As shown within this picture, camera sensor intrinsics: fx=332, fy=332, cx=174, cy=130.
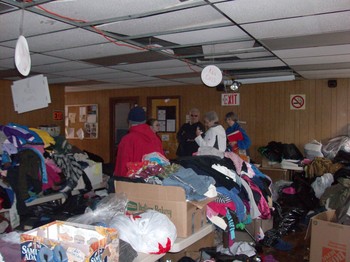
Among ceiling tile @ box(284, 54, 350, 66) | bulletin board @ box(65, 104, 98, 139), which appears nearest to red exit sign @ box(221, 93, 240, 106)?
ceiling tile @ box(284, 54, 350, 66)

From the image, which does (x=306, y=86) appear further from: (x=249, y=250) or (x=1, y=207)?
(x=1, y=207)

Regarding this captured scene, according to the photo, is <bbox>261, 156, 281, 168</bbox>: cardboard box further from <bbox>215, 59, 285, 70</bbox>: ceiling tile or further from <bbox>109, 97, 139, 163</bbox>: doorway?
<bbox>109, 97, 139, 163</bbox>: doorway

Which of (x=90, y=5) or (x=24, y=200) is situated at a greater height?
(x=90, y=5)

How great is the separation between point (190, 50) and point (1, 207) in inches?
99.4

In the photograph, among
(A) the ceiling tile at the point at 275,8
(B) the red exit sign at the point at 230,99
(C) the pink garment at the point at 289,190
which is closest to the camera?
(A) the ceiling tile at the point at 275,8

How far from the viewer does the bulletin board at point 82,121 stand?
837cm

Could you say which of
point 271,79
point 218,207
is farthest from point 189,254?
point 271,79

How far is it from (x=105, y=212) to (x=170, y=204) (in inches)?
15.4

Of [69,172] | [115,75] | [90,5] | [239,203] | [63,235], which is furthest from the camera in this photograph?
[115,75]

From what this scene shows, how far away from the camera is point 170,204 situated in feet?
6.55

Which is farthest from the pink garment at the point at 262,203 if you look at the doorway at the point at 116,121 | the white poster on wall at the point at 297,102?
the doorway at the point at 116,121

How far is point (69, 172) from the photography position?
13.1 feet

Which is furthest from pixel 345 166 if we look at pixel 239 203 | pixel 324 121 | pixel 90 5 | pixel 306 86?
pixel 90 5

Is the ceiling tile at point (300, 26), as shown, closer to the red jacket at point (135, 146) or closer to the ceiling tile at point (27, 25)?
the red jacket at point (135, 146)
